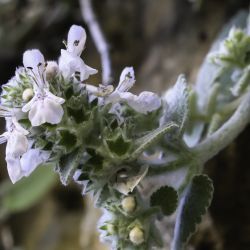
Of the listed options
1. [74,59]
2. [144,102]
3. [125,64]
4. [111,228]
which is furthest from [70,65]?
[125,64]

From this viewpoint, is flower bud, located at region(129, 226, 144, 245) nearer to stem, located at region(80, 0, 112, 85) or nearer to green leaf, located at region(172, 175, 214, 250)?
green leaf, located at region(172, 175, 214, 250)

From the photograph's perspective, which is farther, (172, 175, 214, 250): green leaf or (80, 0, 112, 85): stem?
(80, 0, 112, 85): stem

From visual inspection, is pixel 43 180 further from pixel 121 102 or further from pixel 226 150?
pixel 121 102

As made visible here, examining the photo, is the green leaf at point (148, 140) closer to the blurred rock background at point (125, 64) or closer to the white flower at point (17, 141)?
the white flower at point (17, 141)

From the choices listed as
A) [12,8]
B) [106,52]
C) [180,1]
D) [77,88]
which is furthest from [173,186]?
[12,8]

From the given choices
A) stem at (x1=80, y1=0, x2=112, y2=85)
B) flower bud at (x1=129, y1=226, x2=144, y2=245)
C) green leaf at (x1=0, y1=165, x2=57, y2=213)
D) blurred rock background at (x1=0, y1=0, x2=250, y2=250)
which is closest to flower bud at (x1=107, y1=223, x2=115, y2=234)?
flower bud at (x1=129, y1=226, x2=144, y2=245)

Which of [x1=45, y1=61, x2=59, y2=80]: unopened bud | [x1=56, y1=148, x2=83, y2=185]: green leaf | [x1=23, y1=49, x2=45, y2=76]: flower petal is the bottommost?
[x1=56, y1=148, x2=83, y2=185]: green leaf
